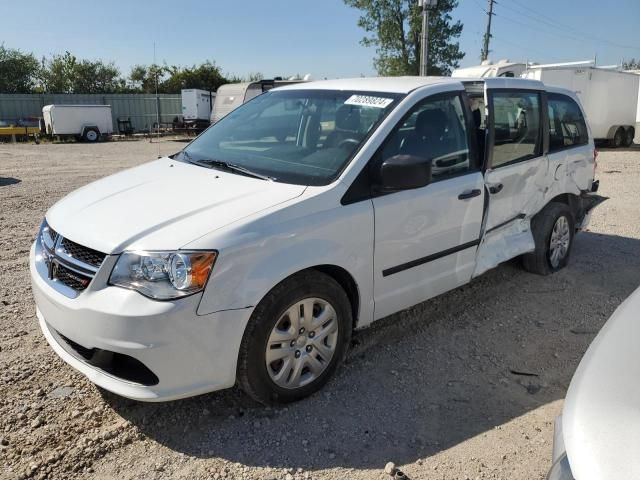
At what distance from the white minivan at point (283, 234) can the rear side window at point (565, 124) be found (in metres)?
0.55

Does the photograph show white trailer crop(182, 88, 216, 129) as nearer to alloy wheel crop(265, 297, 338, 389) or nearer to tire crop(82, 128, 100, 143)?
tire crop(82, 128, 100, 143)

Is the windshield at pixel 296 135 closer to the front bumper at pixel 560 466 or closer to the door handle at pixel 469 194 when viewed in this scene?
the door handle at pixel 469 194

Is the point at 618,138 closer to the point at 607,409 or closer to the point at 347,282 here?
the point at 347,282

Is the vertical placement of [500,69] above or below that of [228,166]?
above

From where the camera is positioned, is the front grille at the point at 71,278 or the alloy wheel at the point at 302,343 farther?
the alloy wheel at the point at 302,343

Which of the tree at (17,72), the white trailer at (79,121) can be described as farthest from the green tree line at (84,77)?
the white trailer at (79,121)

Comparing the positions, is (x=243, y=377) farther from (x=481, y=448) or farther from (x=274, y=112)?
(x=274, y=112)

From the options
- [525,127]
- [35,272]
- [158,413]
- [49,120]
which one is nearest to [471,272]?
[525,127]

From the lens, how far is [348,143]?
11.1 ft

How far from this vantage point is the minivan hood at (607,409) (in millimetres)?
1475

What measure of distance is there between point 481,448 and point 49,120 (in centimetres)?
2767

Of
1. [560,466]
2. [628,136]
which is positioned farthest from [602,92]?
[560,466]

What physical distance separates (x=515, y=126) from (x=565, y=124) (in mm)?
1065

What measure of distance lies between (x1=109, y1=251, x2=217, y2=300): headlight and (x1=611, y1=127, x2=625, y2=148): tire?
20736 millimetres
